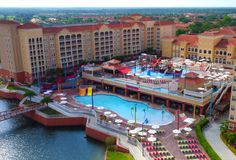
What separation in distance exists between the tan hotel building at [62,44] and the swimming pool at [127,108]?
814 inches

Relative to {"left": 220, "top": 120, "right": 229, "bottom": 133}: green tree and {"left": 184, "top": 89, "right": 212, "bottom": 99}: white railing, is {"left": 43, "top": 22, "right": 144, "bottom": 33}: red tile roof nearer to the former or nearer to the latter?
{"left": 184, "top": 89, "right": 212, "bottom": 99}: white railing

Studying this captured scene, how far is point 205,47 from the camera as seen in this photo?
93.8m

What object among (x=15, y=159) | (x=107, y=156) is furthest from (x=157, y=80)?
(x=15, y=159)

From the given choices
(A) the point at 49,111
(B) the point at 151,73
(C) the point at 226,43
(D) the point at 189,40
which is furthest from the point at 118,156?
(D) the point at 189,40

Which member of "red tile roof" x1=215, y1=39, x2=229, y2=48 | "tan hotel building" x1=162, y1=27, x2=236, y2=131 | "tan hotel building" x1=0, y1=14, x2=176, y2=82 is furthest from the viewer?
"red tile roof" x1=215, y1=39, x2=229, y2=48

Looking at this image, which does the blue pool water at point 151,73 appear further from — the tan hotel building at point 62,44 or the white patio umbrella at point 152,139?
the white patio umbrella at point 152,139

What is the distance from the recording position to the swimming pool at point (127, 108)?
57.3m

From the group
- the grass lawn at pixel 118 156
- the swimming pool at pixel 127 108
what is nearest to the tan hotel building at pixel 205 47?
the swimming pool at pixel 127 108

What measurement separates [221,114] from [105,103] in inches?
1025

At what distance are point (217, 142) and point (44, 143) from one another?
1209 inches

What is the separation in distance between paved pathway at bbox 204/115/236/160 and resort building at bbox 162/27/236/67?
36.5 metres

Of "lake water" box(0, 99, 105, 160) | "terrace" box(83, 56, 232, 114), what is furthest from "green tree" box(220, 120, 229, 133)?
"lake water" box(0, 99, 105, 160)

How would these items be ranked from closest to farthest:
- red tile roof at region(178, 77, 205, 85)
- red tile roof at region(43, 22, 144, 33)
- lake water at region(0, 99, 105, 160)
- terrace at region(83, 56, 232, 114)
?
lake water at region(0, 99, 105, 160), terrace at region(83, 56, 232, 114), red tile roof at region(178, 77, 205, 85), red tile roof at region(43, 22, 144, 33)

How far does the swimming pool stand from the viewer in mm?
57291
